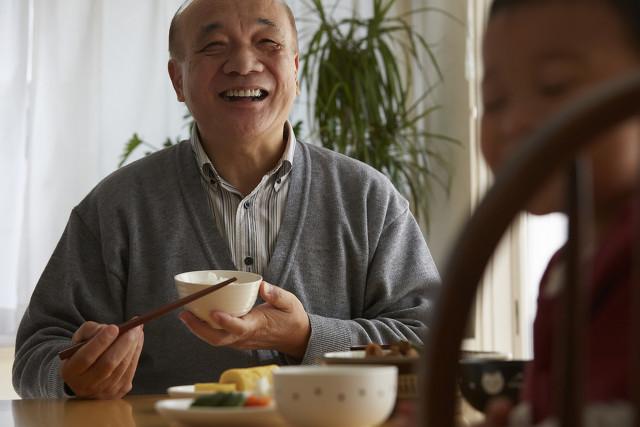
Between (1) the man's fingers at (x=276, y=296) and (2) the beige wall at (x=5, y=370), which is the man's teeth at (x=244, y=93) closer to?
(1) the man's fingers at (x=276, y=296)

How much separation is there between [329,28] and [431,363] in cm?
331

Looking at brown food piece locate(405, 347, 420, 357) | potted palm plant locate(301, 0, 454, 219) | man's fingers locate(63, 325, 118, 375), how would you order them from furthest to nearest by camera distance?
potted palm plant locate(301, 0, 454, 219), man's fingers locate(63, 325, 118, 375), brown food piece locate(405, 347, 420, 357)

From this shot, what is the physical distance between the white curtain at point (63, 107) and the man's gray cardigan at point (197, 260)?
65.3 inches

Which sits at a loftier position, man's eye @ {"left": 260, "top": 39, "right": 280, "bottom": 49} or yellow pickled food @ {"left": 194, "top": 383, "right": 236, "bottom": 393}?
man's eye @ {"left": 260, "top": 39, "right": 280, "bottom": 49}

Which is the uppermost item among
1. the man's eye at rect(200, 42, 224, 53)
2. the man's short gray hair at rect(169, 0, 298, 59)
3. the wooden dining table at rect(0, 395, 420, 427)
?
the man's short gray hair at rect(169, 0, 298, 59)

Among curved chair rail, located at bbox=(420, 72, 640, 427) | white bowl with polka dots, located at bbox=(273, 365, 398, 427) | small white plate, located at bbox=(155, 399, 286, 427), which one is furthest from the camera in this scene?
small white plate, located at bbox=(155, 399, 286, 427)

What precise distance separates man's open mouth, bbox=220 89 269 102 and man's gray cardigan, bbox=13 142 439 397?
0.16 m

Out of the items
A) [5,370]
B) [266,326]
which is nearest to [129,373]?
[266,326]

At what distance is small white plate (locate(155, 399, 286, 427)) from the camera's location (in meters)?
1.03

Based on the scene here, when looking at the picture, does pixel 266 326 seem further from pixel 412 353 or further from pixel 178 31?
pixel 178 31

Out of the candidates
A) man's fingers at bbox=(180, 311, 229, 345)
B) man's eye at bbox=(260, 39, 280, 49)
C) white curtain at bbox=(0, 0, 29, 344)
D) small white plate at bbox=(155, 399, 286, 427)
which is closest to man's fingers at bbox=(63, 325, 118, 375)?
man's fingers at bbox=(180, 311, 229, 345)

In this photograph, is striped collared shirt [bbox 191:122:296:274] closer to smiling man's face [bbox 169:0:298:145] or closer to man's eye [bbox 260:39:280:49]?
smiling man's face [bbox 169:0:298:145]

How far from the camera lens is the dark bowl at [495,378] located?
3.57ft

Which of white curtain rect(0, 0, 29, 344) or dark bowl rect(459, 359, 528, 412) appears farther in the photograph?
white curtain rect(0, 0, 29, 344)
